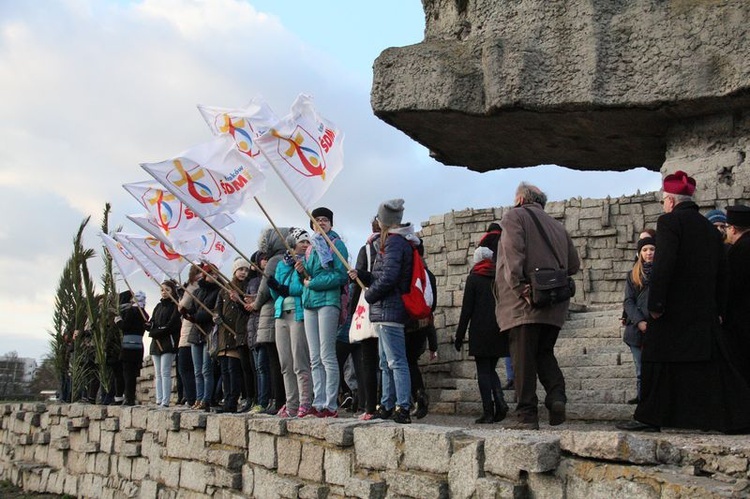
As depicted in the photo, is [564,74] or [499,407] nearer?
[499,407]

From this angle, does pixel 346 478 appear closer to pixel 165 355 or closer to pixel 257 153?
pixel 257 153

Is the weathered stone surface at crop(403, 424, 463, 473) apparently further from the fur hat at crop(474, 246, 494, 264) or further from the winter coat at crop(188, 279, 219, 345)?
the winter coat at crop(188, 279, 219, 345)

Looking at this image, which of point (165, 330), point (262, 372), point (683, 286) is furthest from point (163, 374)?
point (683, 286)

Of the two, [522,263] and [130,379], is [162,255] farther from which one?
[522,263]

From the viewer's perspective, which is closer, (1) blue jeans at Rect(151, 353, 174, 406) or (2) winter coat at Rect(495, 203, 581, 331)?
(2) winter coat at Rect(495, 203, 581, 331)

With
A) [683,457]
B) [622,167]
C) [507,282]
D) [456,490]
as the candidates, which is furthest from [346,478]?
[622,167]

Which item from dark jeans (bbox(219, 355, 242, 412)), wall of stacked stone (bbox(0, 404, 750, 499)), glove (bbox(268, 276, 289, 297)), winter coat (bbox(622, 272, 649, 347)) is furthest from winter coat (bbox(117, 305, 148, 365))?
winter coat (bbox(622, 272, 649, 347))

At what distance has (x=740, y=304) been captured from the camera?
593cm

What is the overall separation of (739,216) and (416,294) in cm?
233

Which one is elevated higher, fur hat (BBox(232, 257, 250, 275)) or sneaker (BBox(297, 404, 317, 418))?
fur hat (BBox(232, 257, 250, 275))

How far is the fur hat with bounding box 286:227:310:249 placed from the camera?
26.9 ft

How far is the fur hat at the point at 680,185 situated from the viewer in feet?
19.6

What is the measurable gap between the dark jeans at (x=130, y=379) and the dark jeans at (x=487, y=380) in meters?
6.17

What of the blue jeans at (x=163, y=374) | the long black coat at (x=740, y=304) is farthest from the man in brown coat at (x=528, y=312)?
the blue jeans at (x=163, y=374)
